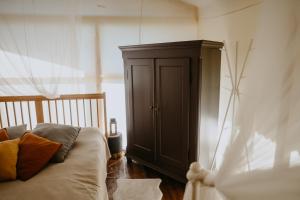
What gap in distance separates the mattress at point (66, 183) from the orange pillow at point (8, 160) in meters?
0.05

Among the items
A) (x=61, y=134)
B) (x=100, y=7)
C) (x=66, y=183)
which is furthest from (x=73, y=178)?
(x=100, y=7)

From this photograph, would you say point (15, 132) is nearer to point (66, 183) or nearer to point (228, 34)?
point (66, 183)

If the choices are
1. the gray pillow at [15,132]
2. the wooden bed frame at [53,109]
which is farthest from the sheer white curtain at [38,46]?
the gray pillow at [15,132]

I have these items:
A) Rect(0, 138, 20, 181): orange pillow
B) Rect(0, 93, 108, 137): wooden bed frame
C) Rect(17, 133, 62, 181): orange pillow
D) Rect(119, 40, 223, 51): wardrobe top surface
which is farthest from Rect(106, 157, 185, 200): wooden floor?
Rect(119, 40, 223, 51): wardrobe top surface

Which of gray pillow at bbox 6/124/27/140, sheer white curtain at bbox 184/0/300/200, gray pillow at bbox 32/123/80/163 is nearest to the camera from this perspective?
sheer white curtain at bbox 184/0/300/200

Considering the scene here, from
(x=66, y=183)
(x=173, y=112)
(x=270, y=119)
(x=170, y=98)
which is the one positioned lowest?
(x=66, y=183)

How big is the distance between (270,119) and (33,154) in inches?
66.2

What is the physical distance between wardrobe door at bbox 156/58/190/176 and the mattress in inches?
30.9

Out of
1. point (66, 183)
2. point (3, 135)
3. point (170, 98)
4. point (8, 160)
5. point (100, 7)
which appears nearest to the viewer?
point (66, 183)

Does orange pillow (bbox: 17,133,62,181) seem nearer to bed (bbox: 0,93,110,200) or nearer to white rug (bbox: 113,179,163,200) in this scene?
bed (bbox: 0,93,110,200)

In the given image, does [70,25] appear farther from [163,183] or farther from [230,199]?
[230,199]

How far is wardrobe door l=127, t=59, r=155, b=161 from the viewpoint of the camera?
2459 mm

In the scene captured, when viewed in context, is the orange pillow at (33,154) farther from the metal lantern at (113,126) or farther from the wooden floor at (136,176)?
the metal lantern at (113,126)

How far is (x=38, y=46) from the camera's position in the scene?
273cm
